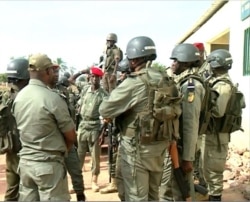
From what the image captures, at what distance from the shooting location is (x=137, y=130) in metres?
3.52

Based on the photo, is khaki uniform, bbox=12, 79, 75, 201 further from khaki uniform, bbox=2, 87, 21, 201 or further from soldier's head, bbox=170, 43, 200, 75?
soldier's head, bbox=170, 43, 200, 75

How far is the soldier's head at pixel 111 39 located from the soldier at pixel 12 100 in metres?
4.04

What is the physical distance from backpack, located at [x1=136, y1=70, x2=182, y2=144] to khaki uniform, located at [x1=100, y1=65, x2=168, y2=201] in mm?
43

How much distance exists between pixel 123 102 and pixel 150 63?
0.52 meters

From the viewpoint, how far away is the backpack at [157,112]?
11.4ft

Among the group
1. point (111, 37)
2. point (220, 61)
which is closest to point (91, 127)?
point (220, 61)

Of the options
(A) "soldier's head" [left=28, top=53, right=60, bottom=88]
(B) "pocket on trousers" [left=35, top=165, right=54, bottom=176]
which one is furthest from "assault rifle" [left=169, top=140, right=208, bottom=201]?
(A) "soldier's head" [left=28, top=53, right=60, bottom=88]

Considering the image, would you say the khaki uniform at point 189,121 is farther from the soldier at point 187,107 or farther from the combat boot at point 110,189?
the combat boot at point 110,189

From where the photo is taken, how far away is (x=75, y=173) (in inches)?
199

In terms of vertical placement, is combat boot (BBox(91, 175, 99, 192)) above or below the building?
below

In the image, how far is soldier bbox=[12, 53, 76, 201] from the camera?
333 cm

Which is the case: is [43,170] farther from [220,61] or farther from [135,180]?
[220,61]

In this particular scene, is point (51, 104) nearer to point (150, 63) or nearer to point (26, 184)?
point (26, 184)

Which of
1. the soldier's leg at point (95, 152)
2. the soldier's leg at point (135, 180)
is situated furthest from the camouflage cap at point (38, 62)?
the soldier's leg at point (95, 152)
